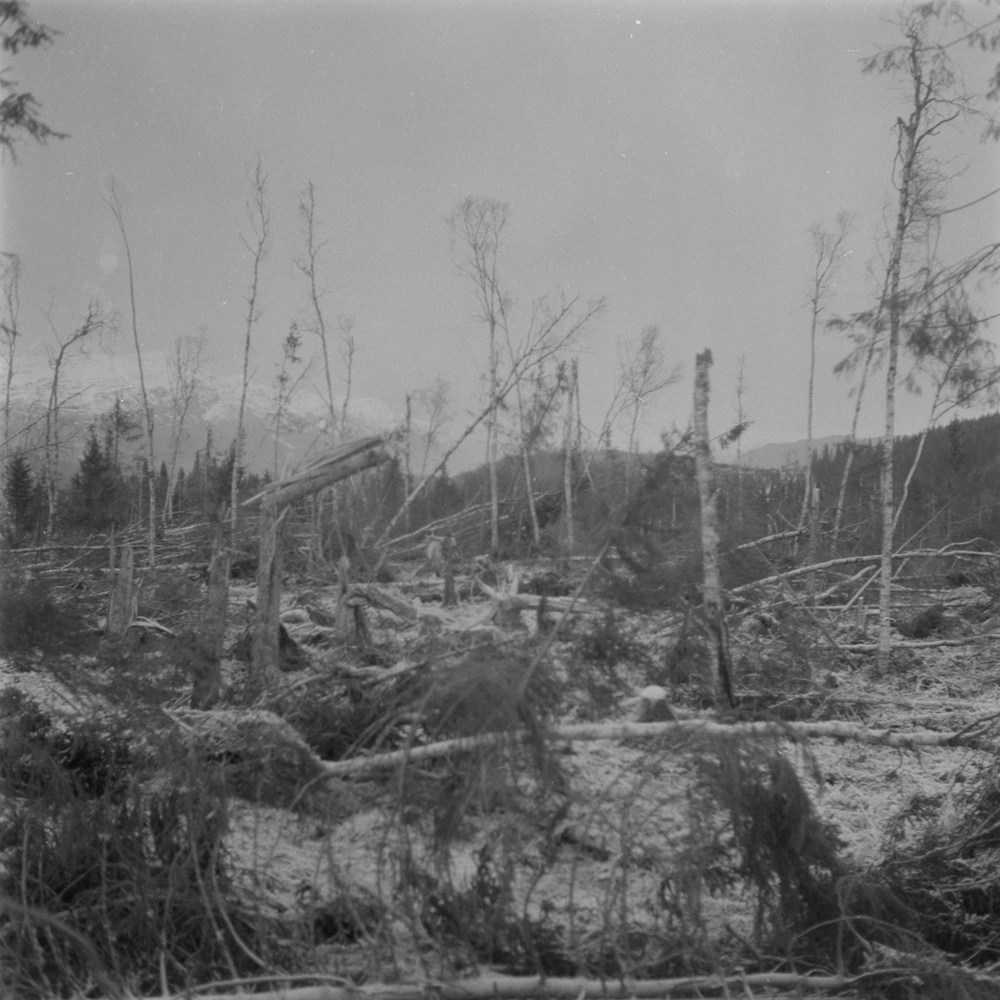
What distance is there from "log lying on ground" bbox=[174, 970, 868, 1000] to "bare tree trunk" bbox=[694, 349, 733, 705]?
4.55 feet

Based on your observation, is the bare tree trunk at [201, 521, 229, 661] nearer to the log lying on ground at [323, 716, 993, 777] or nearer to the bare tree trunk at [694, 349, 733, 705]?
the log lying on ground at [323, 716, 993, 777]

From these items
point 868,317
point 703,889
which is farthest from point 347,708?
point 868,317

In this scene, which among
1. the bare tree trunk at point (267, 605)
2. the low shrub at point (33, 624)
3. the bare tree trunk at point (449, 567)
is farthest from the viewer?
the bare tree trunk at point (449, 567)

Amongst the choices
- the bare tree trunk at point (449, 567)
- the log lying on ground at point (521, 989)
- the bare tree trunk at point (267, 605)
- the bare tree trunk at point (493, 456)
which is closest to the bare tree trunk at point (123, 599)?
the bare tree trunk at point (267, 605)

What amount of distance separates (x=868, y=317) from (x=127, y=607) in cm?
609

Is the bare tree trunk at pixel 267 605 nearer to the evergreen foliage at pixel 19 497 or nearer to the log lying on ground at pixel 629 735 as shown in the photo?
the log lying on ground at pixel 629 735

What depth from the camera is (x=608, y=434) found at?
5.12 m

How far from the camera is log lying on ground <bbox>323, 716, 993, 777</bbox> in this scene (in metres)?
2.74

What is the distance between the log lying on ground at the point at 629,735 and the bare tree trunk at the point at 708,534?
55 cm

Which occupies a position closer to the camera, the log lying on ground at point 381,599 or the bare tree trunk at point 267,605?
the bare tree trunk at point 267,605

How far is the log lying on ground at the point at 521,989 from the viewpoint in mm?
2645

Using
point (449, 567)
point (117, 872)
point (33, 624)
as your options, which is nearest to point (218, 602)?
point (33, 624)

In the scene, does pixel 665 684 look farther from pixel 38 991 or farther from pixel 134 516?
pixel 134 516

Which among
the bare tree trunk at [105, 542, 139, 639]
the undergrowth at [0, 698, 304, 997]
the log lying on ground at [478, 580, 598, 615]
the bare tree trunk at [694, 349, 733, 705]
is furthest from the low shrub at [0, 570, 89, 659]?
the bare tree trunk at [694, 349, 733, 705]
